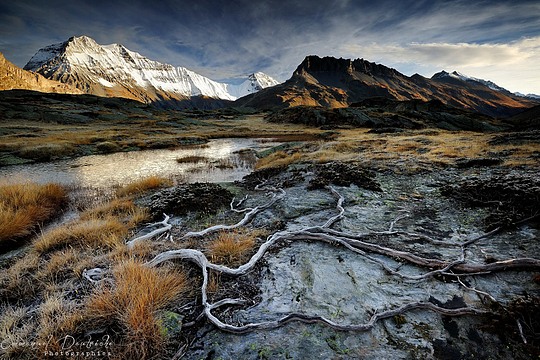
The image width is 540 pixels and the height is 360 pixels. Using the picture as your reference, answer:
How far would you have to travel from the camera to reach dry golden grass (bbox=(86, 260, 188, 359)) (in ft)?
9.78

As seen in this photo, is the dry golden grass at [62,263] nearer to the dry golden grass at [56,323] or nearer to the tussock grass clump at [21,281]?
the tussock grass clump at [21,281]

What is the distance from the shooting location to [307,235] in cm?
601

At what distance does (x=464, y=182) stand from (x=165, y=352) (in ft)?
36.7

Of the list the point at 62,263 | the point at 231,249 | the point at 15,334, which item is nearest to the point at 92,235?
the point at 62,263

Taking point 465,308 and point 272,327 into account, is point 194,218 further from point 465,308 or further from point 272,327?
point 465,308

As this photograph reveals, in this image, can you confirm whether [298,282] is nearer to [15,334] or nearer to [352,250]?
[352,250]

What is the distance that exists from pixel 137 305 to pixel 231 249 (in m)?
2.38

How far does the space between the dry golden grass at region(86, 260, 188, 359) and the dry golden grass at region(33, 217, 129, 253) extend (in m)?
2.31

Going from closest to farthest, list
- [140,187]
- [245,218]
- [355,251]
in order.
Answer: [355,251], [245,218], [140,187]

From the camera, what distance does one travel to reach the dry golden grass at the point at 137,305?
298cm

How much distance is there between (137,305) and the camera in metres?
3.23

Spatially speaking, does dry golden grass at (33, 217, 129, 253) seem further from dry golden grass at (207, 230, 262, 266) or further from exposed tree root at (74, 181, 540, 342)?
dry golden grass at (207, 230, 262, 266)

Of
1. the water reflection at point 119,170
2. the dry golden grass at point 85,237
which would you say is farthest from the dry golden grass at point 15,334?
the water reflection at point 119,170

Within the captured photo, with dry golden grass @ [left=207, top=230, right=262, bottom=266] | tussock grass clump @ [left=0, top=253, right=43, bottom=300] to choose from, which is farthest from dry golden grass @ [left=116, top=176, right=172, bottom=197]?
dry golden grass @ [left=207, top=230, right=262, bottom=266]
